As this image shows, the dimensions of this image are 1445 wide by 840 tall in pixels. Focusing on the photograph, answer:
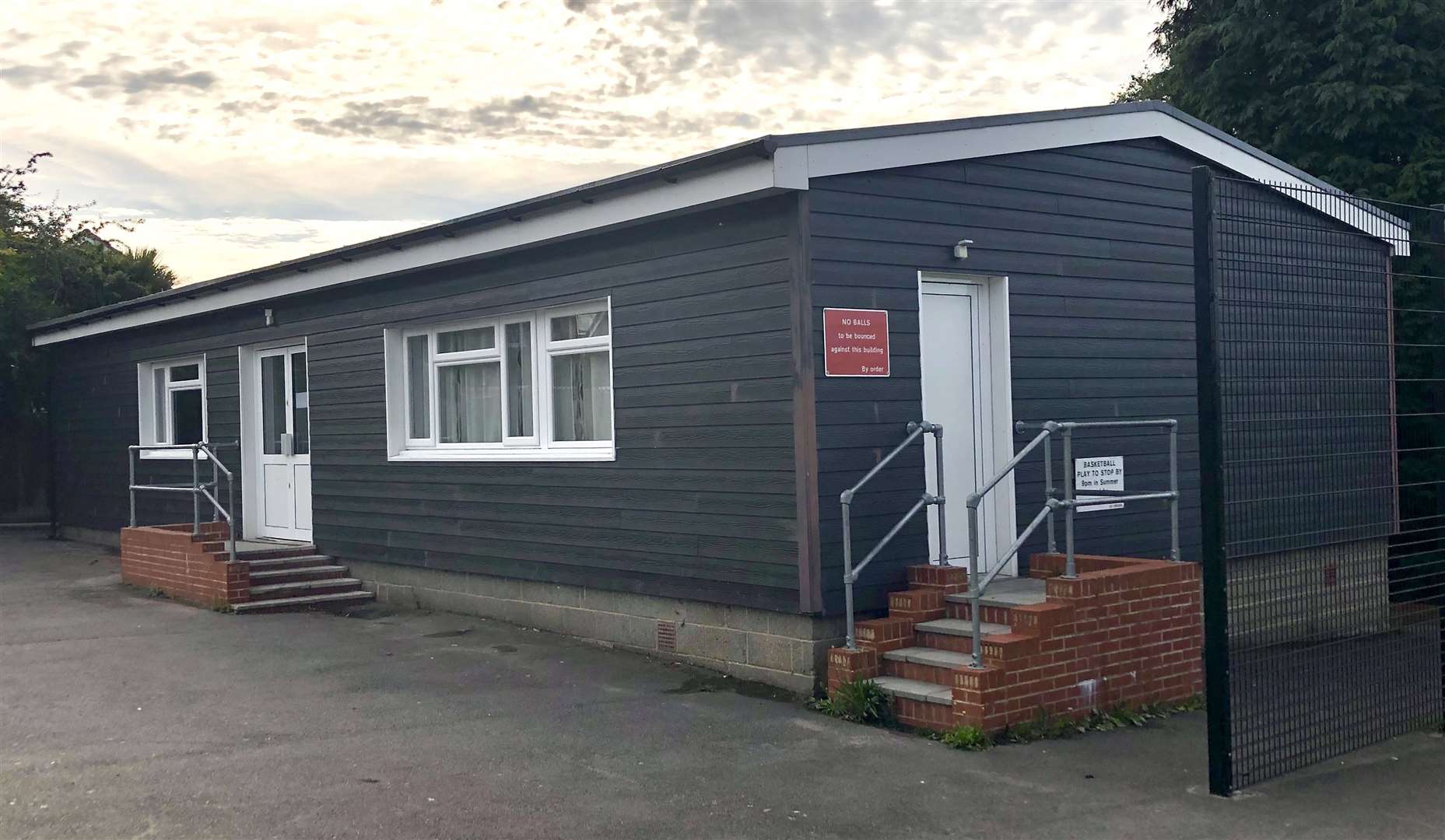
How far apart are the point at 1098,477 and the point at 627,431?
140 inches

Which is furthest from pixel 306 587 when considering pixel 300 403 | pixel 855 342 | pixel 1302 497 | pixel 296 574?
pixel 1302 497

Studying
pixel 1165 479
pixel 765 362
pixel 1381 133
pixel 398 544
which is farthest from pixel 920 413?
pixel 1381 133

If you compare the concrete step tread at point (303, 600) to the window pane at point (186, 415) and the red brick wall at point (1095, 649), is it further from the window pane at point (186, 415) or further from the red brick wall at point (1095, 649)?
the red brick wall at point (1095, 649)

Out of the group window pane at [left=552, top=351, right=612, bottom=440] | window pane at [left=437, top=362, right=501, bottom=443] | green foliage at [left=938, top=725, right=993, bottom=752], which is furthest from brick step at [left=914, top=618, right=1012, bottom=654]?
window pane at [left=437, top=362, right=501, bottom=443]

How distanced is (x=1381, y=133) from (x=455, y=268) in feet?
34.8

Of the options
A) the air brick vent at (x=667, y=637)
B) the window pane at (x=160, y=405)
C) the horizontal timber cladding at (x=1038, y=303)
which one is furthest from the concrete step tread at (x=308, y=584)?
the horizontal timber cladding at (x=1038, y=303)

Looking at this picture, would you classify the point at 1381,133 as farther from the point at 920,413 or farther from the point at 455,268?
the point at 455,268

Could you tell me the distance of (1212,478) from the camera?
20.0 ft

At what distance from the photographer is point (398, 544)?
485 inches

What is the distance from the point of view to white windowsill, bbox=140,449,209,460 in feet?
51.8

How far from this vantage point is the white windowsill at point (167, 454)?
1579cm

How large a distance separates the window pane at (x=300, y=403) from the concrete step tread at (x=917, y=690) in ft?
26.7

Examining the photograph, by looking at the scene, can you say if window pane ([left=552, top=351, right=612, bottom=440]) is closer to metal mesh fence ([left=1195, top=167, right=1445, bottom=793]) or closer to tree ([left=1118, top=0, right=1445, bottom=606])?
metal mesh fence ([left=1195, top=167, right=1445, bottom=793])

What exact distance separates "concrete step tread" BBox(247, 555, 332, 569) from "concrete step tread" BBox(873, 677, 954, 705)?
287 inches
